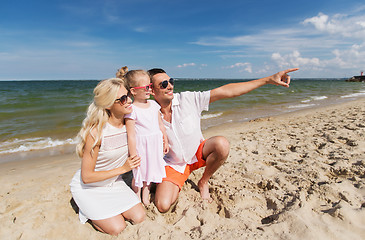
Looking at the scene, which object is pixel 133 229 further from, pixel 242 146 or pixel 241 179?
pixel 242 146

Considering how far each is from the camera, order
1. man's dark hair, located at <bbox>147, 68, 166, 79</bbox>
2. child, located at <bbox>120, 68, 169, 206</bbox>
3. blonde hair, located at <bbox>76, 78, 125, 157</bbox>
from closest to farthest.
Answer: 1. blonde hair, located at <bbox>76, 78, 125, 157</bbox>
2. child, located at <bbox>120, 68, 169, 206</bbox>
3. man's dark hair, located at <bbox>147, 68, 166, 79</bbox>

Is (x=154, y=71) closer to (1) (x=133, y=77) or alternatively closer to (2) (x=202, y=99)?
(1) (x=133, y=77)

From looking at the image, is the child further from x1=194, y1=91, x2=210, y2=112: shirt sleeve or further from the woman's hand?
x1=194, y1=91, x2=210, y2=112: shirt sleeve

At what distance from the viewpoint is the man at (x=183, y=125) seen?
2721 mm

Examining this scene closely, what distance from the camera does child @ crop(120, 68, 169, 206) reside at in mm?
2564

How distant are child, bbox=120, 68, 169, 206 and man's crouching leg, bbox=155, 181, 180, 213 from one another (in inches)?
5.9

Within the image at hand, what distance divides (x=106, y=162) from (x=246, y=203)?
5.74 ft

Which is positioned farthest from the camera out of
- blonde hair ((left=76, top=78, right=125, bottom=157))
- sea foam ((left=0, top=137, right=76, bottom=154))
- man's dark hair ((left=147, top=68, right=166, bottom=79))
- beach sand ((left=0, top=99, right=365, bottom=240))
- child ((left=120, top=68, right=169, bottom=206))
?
sea foam ((left=0, top=137, right=76, bottom=154))

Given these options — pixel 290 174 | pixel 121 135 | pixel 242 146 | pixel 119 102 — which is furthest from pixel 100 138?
pixel 242 146

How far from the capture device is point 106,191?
2.62 metres

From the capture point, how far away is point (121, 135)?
2.53 metres

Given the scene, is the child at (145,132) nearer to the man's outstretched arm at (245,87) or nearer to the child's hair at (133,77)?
the child's hair at (133,77)

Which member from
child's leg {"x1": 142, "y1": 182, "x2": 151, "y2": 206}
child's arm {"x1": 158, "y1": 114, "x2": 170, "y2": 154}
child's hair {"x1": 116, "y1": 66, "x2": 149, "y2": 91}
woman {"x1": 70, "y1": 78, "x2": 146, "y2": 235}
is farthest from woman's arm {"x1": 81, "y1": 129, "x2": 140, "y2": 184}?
child's hair {"x1": 116, "y1": 66, "x2": 149, "y2": 91}

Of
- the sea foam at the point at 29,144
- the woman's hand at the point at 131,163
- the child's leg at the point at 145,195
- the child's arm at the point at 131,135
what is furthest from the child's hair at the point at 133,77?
the sea foam at the point at 29,144
